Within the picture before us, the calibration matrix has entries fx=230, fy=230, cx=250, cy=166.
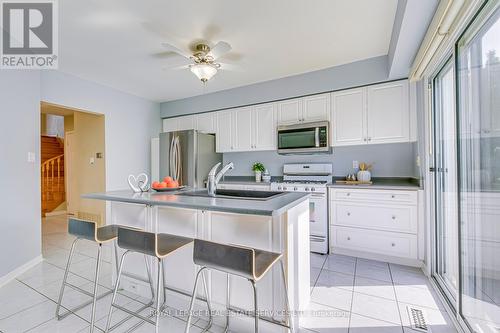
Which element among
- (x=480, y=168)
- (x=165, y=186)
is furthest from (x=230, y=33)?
(x=480, y=168)

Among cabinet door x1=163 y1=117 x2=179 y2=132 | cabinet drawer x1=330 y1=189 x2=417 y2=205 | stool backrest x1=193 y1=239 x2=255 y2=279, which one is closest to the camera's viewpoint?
stool backrest x1=193 y1=239 x2=255 y2=279

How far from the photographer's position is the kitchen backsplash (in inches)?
124

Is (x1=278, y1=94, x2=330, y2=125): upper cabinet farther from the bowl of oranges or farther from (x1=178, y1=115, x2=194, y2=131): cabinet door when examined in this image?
the bowl of oranges

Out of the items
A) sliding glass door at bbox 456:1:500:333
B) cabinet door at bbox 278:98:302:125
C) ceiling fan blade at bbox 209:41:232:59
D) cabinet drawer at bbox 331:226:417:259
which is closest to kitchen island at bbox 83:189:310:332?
sliding glass door at bbox 456:1:500:333

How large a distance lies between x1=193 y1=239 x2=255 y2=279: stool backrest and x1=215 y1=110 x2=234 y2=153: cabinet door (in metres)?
3.03

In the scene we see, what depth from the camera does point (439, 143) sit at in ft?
7.34

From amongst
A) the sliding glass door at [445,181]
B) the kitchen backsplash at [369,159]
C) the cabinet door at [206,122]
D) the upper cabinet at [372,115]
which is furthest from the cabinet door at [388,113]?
the cabinet door at [206,122]

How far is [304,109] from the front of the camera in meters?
3.49

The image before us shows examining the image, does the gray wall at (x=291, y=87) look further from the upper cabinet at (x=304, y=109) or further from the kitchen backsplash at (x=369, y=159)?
the kitchen backsplash at (x=369, y=159)

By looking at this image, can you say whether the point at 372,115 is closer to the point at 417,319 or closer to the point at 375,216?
the point at 375,216

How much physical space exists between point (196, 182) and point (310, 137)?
6.64 feet

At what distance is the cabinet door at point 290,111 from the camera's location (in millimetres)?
3539

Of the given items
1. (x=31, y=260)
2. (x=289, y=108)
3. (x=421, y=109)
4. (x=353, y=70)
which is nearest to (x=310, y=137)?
(x=289, y=108)

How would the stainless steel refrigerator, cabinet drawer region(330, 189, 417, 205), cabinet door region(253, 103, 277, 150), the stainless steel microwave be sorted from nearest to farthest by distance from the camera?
cabinet drawer region(330, 189, 417, 205) → the stainless steel microwave → cabinet door region(253, 103, 277, 150) → the stainless steel refrigerator
